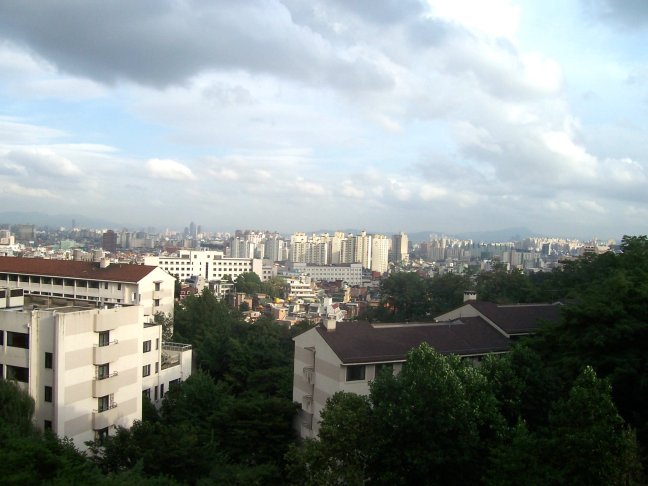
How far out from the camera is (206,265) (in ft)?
293

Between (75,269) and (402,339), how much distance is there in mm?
20199

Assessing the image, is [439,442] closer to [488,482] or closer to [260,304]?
[488,482]

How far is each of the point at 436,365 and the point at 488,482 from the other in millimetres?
2286

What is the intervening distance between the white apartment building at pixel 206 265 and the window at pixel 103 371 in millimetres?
70598

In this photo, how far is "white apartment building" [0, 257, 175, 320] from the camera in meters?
28.3

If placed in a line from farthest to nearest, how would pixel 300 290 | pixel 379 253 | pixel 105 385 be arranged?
pixel 379 253
pixel 300 290
pixel 105 385

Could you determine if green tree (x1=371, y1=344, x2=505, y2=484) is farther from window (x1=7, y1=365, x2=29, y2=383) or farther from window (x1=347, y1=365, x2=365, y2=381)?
window (x1=7, y1=365, x2=29, y2=383)

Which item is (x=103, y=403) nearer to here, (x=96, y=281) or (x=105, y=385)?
(x=105, y=385)

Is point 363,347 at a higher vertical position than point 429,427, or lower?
higher

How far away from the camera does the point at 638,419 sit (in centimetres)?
1034

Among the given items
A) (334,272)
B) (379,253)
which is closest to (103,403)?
(334,272)

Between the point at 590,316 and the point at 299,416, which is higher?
the point at 590,316

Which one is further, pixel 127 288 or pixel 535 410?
pixel 127 288

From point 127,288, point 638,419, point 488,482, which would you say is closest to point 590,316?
point 638,419
